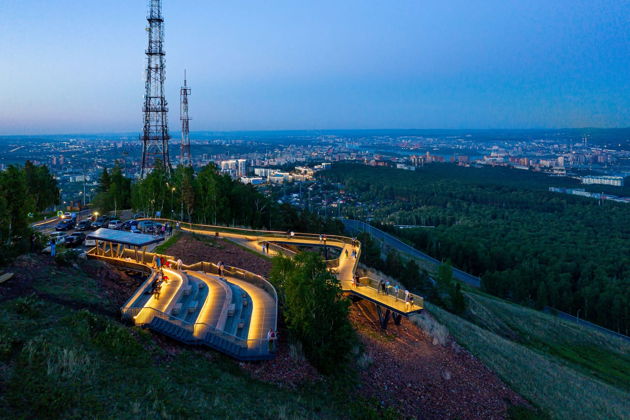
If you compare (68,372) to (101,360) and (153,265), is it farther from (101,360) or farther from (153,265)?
(153,265)

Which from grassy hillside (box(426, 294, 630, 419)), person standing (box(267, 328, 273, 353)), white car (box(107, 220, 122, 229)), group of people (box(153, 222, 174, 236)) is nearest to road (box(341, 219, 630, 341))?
grassy hillside (box(426, 294, 630, 419))

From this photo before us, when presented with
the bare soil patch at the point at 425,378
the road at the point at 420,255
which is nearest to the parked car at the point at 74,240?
the bare soil patch at the point at 425,378

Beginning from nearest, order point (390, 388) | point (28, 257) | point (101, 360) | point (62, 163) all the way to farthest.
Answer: point (101, 360), point (390, 388), point (28, 257), point (62, 163)

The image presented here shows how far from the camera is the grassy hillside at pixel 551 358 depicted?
20078 mm

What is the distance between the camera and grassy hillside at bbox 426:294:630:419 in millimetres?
20078

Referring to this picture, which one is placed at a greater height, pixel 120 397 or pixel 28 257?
pixel 28 257

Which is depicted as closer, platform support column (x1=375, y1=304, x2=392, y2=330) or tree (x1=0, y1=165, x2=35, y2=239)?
tree (x1=0, y1=165, x2=35, y2=239)

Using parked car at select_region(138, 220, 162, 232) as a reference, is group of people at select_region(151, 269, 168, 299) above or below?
above

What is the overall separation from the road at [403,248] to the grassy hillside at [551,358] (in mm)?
21638

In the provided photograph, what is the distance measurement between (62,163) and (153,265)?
109287 millimetres

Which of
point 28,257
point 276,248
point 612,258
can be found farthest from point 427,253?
point 28,257

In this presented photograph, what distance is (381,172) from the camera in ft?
621

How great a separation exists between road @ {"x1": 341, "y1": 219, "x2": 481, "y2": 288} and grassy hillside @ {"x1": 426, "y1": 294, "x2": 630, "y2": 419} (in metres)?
21.6

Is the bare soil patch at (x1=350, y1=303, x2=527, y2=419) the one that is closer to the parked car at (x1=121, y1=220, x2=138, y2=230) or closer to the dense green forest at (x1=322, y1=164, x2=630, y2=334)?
the parked car at (x1=121, y1=220, x2=138, y2=230)
